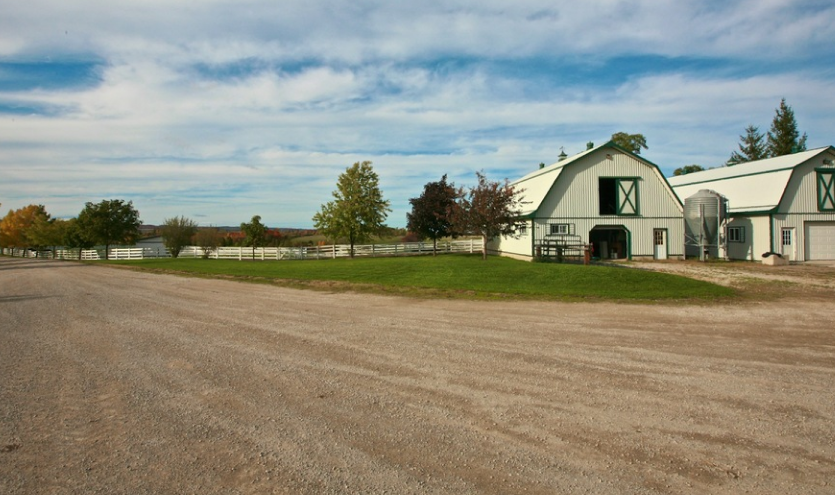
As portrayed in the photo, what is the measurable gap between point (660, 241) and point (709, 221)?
10.8 ft

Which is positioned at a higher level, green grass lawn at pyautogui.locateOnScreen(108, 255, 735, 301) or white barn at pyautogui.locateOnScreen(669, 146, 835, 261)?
white barn at pyautogui.locateOnScreen(669, 146, 835, 261)

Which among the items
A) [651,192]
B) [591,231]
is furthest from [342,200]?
[651,192]

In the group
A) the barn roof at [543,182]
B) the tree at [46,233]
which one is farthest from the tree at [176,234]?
the barn roof at [543,182]

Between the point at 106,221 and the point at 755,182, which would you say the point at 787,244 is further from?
the point at 106,221

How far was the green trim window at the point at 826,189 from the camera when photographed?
29.9 m

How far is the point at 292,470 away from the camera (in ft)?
14.4

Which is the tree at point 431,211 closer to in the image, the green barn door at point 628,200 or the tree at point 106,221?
the green barn door at point 628,200

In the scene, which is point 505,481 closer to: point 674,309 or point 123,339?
point 123,339

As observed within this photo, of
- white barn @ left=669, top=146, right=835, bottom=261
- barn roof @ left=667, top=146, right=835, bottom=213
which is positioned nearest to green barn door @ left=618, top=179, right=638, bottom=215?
white barn @ left=669, top=146, right=835, bottom=261

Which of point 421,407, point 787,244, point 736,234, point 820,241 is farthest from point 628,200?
point 421,407

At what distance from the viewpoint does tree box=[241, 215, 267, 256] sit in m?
43.0

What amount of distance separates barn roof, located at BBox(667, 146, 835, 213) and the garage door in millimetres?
2633

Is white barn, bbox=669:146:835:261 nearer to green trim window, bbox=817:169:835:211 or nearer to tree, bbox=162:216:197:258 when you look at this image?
green trim window, bbox=817:169:835:211

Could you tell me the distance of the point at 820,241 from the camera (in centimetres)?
2975
